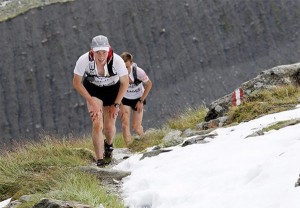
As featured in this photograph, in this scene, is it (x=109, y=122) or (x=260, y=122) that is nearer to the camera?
(x=260, y=122)

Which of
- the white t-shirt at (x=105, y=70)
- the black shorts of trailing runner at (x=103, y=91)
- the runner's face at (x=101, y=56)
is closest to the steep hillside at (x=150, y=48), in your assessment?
the black shorts of trailing runner at (x=103, y=91)

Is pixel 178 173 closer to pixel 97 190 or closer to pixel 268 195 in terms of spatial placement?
pixel 97 190

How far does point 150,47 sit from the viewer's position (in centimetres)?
3145

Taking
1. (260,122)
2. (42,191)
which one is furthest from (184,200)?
(260,122)

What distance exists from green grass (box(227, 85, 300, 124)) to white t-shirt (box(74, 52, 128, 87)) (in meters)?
2.04

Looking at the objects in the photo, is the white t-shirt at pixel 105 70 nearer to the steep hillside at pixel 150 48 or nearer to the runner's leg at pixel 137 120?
the runner's leg at pixel 137 120

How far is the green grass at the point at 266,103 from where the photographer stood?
9180 millimetres

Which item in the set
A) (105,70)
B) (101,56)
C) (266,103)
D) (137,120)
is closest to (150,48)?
(137,120)

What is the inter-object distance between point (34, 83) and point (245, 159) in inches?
991

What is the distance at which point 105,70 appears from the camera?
859 centimetres

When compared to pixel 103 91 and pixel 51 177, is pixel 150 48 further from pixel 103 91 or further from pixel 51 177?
pixel 51 177

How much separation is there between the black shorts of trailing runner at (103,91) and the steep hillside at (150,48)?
18161 mm

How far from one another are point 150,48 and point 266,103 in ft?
72.4

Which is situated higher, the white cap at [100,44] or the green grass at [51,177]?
the white cap at [100,44]
